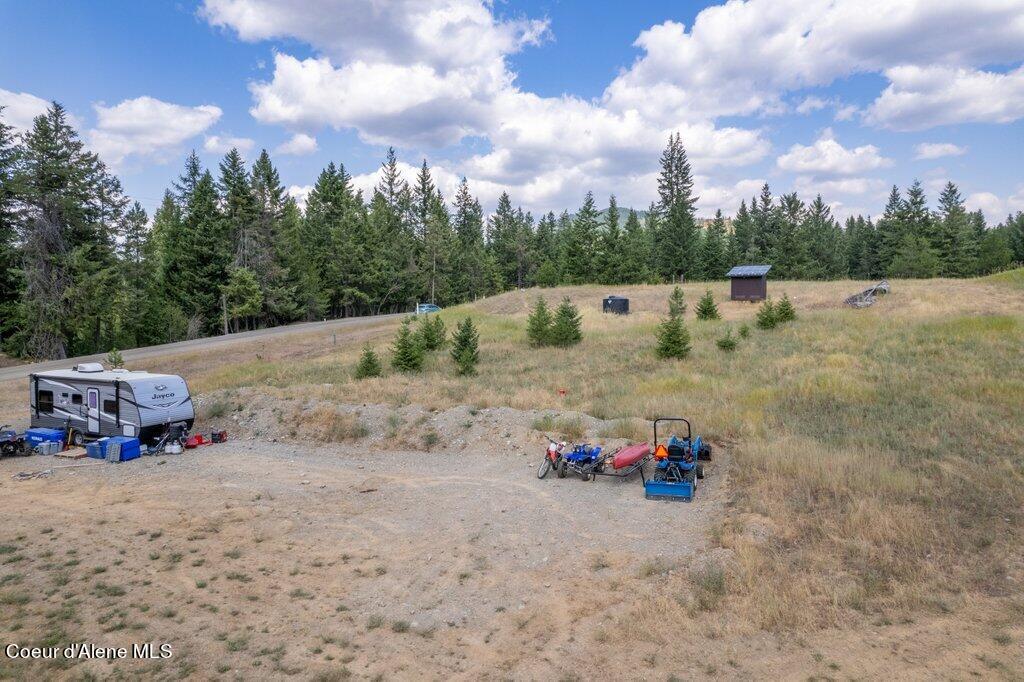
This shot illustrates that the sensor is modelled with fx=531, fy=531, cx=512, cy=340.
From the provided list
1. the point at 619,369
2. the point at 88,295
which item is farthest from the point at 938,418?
the point at 88,295

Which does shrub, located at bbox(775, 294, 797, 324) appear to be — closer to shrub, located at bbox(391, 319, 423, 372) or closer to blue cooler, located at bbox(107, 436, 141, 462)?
shrub, located at bbox(391, 319, 423, 372)

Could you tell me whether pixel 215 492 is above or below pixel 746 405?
below

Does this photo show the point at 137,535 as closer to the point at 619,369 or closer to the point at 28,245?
the point at 619,369

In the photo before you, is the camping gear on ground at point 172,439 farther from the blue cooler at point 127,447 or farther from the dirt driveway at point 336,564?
the dirt driveway at point 336,564

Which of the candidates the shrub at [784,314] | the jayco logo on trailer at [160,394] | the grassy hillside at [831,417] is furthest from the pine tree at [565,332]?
the jayco logo on trailer at [160,394]

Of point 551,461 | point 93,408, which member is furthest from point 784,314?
point 93,408
